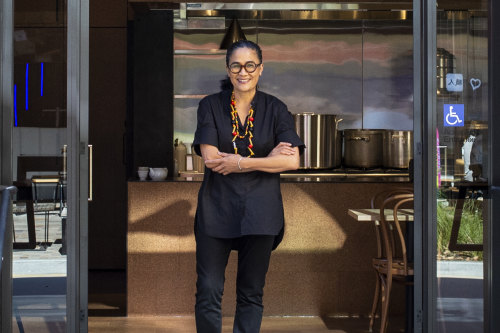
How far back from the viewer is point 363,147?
724 centimetres

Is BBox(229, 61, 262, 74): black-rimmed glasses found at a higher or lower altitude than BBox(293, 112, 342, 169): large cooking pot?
higher

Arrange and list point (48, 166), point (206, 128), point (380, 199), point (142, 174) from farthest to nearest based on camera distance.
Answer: point (142, 174), point (380, 199), point (48, 166), point (206, 128)

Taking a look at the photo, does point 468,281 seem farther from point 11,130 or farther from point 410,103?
point 410,103

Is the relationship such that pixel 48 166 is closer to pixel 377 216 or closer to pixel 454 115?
pixel 454 115

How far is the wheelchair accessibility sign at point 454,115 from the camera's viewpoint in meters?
3.42

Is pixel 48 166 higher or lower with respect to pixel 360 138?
lower

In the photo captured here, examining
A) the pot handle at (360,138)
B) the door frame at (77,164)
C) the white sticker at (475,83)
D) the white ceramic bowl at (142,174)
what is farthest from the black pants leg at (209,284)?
the pot handle at (360,138)

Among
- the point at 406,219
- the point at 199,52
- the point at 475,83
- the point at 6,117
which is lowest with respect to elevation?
the point at 406,219

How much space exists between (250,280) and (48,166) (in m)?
1.02

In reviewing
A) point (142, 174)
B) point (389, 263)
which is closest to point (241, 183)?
point (389, 263)

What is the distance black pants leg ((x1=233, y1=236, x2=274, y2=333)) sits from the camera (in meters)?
3.26

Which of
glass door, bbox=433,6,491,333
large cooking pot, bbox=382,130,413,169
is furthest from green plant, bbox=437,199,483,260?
large cooking pot, bbox=382,130,413,169

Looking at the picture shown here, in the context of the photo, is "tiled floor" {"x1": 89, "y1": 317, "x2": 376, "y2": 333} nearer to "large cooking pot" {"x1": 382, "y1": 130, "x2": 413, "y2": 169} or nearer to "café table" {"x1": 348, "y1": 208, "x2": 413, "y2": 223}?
"café table" {"x1": 348, "y1": 208, "x2": 413, "y2": 223}

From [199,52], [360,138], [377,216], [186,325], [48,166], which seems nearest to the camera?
[48,166]
